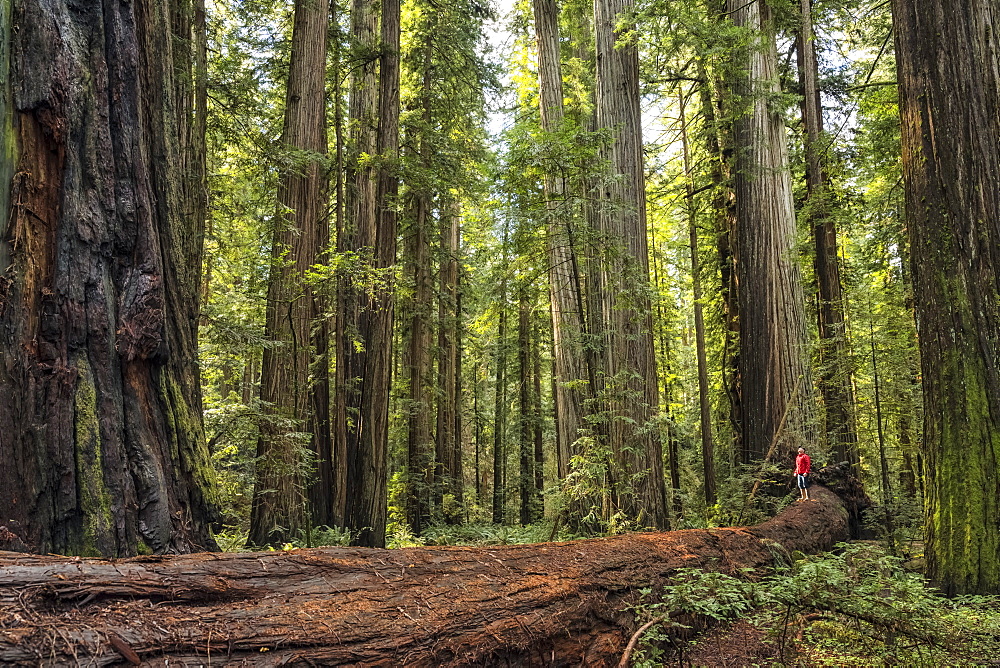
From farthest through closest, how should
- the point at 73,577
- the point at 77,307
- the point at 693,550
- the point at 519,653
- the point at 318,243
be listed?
1. the point at 318,243
2. the point at 693,550
3. the point at 77,307
4. the point at 519,653
5. the point at 73,577

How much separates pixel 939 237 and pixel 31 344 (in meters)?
7.26

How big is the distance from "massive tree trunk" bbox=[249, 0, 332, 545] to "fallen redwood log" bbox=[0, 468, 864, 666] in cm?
460

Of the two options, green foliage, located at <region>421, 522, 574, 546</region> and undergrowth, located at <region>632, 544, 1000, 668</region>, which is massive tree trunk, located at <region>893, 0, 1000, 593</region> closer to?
undergrowth, located at <region>632, 544, 1000, 668</region>

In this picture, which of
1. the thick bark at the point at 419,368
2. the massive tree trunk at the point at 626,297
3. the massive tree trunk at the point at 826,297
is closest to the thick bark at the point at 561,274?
the massive tree trunk at the point at 626,297

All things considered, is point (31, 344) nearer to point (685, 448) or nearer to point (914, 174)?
point (914, 174)

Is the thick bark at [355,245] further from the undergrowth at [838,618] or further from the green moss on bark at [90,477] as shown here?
the undergrowth at [838,618]

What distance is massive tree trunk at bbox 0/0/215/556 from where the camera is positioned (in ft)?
10.8

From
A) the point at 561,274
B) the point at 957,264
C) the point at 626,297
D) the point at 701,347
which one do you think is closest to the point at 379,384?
the point at 561,274

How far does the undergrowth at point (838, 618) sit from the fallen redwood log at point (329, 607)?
0.27m

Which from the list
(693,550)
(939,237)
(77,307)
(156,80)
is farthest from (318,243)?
(939,237)

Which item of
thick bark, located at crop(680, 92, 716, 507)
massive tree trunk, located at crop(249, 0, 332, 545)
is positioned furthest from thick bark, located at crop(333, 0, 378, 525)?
thick bark, located at crop(680, 92, 716, 507)

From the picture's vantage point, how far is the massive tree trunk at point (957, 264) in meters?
4.92

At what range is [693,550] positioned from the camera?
4.97m

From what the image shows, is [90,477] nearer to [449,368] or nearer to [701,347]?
[701,347]
